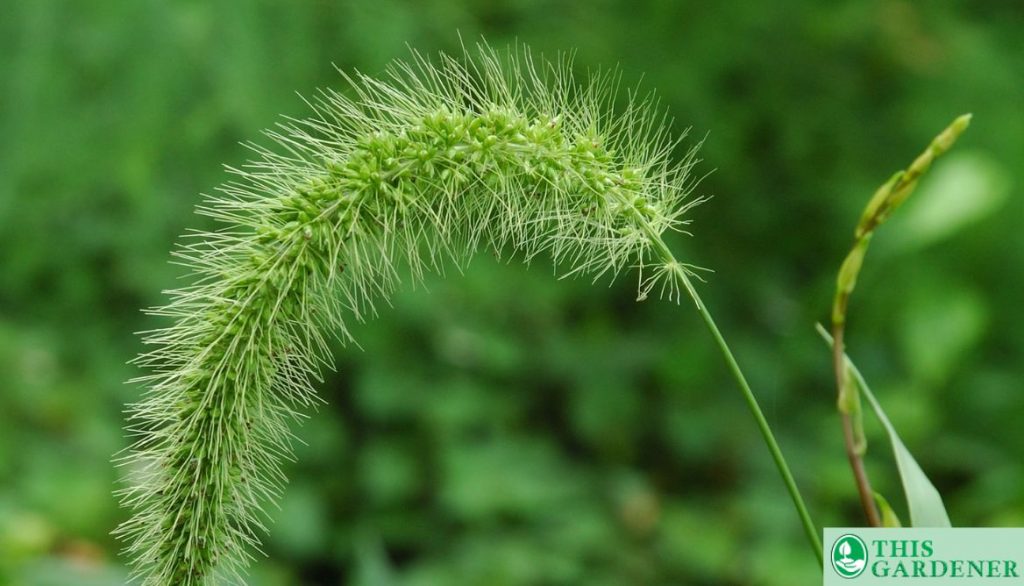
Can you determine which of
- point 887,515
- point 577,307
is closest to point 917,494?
point 887,515

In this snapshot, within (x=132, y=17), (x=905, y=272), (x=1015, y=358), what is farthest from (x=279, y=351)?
(x=1015, y=358)

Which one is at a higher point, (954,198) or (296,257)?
(954,198)

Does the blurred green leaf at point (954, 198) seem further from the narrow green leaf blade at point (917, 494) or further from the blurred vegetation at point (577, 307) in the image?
the narrow green leaf blade at point (917, 494)

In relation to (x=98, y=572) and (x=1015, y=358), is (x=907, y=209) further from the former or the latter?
(x=98, y=572)

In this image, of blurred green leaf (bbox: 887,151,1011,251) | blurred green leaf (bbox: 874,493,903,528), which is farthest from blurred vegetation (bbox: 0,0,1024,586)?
blurred green leaf (bbox: 874,493,903,528)

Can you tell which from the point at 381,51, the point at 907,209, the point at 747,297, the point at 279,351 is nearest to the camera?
the point at 279,351

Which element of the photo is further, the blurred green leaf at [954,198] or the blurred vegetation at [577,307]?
the blurred vegetation at [577,307]

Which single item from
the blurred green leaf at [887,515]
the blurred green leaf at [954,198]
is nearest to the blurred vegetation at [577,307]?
the blurred green leaf at [954,198]

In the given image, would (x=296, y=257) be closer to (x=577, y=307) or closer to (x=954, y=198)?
(x=954, y=198)
